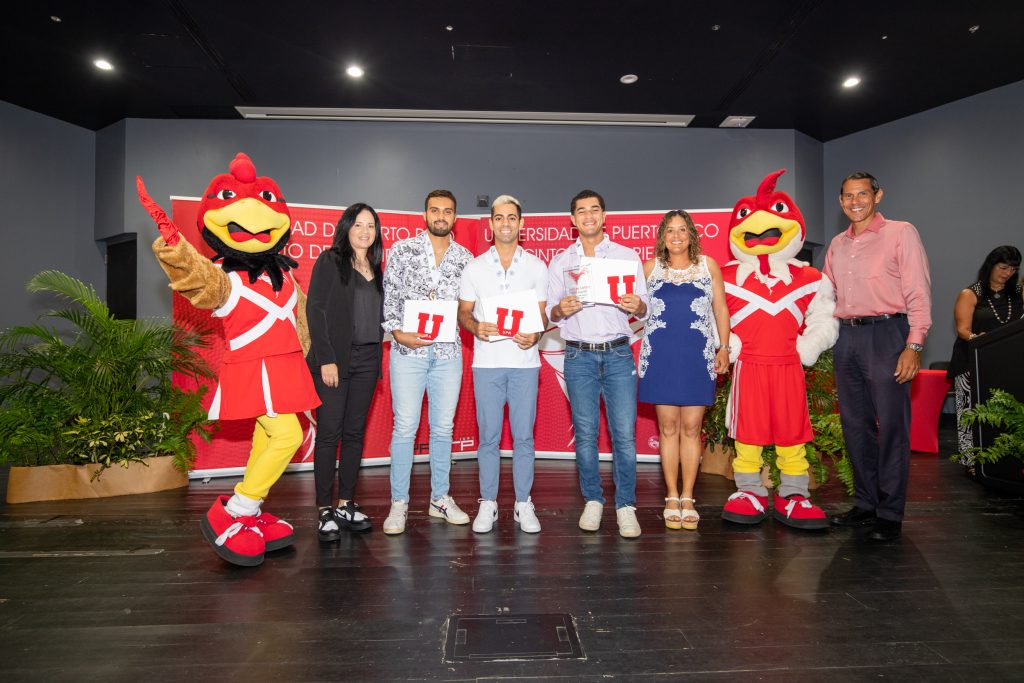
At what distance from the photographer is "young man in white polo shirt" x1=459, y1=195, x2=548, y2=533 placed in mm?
2947

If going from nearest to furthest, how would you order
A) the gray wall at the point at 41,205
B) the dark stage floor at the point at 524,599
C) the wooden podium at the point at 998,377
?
the dark stage floor at the point at 524,599 → the wooden podium at the point at 998,377 → the gray wall at the point at 41,205

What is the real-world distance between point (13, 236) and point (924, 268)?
26.3 ft

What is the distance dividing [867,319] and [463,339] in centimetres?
275

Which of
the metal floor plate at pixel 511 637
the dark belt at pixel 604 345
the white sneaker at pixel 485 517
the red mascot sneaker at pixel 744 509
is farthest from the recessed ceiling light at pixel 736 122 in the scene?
the metal floor plate at pixel 511 637

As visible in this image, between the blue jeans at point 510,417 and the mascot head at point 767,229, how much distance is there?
50.9 inches

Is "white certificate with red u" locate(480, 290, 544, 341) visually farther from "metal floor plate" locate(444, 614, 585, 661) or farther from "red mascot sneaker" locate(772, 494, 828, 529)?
"red mascot sneaker" locate(772, 494, 828, 529)

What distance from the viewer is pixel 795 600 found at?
7.50 feet

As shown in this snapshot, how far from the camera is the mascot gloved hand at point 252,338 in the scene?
260 cm

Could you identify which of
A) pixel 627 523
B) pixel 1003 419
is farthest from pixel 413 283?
pixel 1003 419

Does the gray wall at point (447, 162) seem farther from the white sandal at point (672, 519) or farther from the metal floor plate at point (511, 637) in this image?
the metal floor plate at point (511, 637)

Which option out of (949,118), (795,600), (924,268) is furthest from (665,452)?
(949,118)

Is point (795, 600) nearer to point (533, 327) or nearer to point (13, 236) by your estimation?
point (533, 327)

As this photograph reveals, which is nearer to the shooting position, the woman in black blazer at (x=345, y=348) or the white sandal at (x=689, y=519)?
the woman in black blazer at (x=345, y=348)

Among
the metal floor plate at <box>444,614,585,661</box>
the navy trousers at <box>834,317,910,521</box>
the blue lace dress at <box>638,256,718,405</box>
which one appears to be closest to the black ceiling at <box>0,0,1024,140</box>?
the blue lace dress at <box>638,256,718,405</box>
